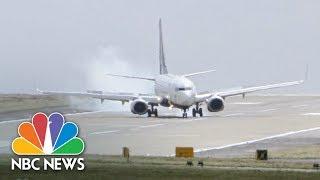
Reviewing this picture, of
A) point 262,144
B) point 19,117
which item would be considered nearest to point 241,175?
point 262,144

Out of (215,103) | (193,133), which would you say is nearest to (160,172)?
(193,133)

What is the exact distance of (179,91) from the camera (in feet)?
341

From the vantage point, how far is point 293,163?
153 ft

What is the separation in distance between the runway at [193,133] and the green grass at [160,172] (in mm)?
12538

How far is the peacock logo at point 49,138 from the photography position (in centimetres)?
4100

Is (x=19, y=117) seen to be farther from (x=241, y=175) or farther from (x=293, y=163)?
(x=241, y=175)

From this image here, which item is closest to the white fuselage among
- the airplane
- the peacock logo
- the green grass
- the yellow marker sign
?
the airplane

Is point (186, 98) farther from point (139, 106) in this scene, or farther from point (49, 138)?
point (49, 138)

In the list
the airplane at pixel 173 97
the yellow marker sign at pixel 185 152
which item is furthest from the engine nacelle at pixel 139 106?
the yellow marker sign at pixel 185 152

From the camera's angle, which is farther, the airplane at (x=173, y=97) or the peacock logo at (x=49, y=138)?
the airplane at (x=173, y=97)

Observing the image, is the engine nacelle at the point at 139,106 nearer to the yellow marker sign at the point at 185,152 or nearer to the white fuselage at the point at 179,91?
the white fuselage at the point at 179,91

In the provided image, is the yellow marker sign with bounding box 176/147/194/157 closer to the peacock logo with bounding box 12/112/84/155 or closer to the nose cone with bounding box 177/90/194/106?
the peacock logo with bounding box 12/112/84/155

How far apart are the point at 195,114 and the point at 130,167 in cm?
6653

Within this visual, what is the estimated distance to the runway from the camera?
210 feet
